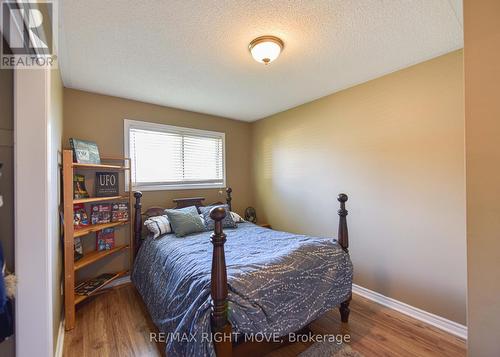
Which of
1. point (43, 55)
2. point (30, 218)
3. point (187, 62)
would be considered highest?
point (187, 62)

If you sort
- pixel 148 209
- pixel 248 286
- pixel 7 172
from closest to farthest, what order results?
pixel 7 172, pixel 248 286, pixel 148 209

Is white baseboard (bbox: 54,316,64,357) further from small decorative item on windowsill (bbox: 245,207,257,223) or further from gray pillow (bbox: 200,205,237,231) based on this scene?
small decorative item on windowsill (bbox: 245,207,257,223)

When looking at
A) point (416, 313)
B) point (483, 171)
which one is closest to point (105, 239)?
point (483, 171)

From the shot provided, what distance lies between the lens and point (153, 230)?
274cm

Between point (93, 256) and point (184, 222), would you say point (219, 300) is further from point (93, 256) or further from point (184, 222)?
point (93, 256)

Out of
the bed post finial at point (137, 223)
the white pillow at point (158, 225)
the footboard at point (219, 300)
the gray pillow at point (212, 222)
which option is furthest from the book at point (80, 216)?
the footboard at point (219, 300)

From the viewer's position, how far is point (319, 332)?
2.04 metres

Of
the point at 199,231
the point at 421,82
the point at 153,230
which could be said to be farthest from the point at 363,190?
the point at 153,230

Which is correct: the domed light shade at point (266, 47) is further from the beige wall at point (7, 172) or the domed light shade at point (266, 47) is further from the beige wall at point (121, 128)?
the beige wall at point (121, 128)

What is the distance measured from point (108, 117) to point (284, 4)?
252cm

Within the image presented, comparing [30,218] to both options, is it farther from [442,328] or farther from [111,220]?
[442,328]

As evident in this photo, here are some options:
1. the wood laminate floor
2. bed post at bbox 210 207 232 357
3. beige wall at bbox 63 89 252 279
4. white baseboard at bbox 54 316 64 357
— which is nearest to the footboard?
bed post at bbox 210 207 232 357

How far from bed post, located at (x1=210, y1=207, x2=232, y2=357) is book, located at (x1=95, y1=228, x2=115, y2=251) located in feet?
6.80

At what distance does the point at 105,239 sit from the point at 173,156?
55.0 inches
